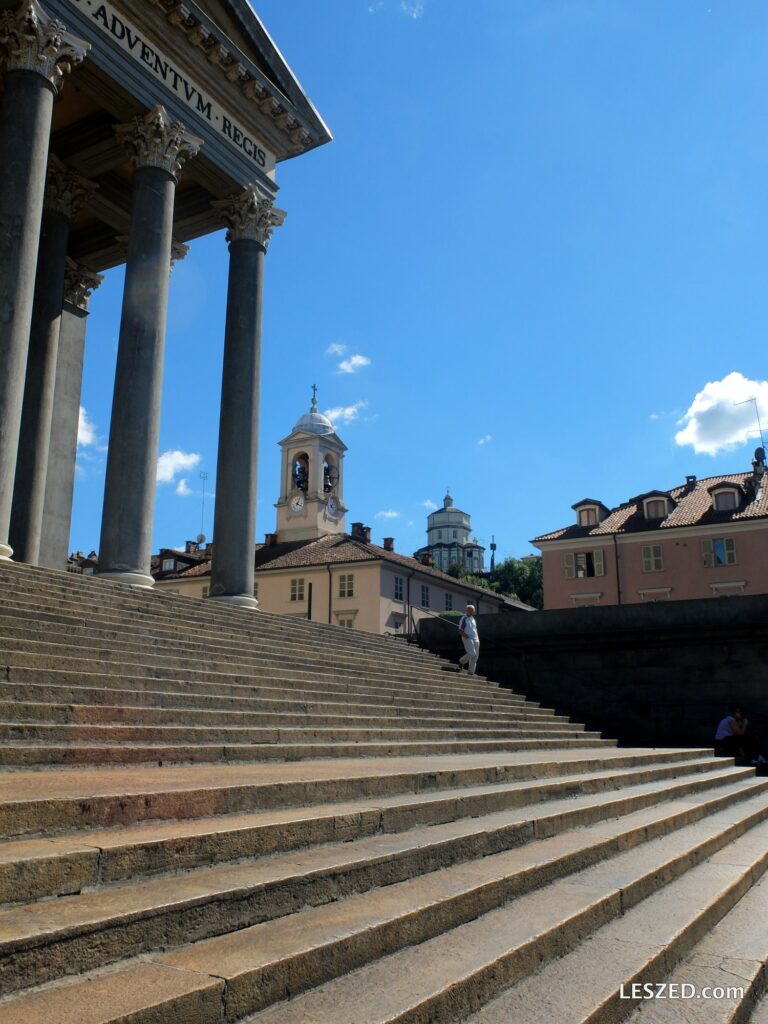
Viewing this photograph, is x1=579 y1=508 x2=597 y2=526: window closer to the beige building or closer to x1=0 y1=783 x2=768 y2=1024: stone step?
the beige building

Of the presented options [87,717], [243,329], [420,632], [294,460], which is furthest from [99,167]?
[294,460]

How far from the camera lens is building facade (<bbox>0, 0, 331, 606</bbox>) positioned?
1229 cm

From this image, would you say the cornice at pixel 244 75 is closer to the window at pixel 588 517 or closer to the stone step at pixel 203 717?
the stone step at pixel 203 717

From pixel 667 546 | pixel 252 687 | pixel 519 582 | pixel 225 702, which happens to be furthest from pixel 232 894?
pixel 519 582

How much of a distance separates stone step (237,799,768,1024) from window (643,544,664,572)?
133 feet

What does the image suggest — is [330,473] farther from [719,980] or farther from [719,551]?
[719,980]

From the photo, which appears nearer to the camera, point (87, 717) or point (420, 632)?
point (87, 717)

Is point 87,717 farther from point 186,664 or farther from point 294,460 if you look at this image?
point 294,460

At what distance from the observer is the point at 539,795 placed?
616 cm

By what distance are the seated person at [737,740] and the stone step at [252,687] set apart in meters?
3.78

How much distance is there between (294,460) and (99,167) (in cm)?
4246

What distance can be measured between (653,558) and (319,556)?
19.6 metres

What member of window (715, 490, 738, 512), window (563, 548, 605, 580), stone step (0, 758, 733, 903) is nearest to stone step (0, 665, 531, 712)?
stone step (0, 758, 733, 903)

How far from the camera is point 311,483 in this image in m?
57.7
